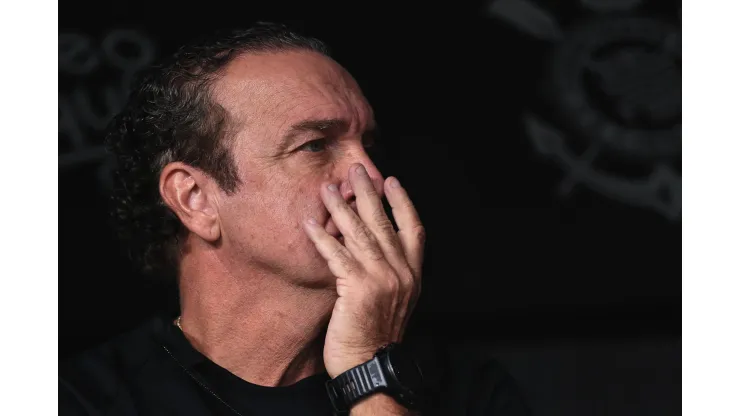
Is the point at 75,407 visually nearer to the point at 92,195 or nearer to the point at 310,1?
the point at 92,195

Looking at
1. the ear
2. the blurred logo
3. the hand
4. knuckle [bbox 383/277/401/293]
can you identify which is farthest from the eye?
the blurred logo

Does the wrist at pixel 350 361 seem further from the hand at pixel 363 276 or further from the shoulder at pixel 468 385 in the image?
the shoulder at pixel 468 385

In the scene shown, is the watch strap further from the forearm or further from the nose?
the nose

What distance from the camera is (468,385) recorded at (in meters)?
2.43

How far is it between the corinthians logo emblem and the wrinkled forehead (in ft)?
4.28

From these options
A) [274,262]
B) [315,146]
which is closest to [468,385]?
[274,262]

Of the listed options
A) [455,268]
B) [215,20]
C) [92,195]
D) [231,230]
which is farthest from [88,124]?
[455,268]

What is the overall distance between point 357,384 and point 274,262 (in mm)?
341

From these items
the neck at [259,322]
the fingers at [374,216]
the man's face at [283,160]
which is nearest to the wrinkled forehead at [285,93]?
the man's face at [283,160]

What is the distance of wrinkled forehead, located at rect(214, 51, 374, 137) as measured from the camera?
7.38ft

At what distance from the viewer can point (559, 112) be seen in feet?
11.6

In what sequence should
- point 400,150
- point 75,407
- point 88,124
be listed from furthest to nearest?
point 400,150
point 88,124
point 75,407

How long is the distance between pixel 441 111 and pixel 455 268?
0.56m

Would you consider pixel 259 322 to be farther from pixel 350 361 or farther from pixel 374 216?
pixel 374 216
